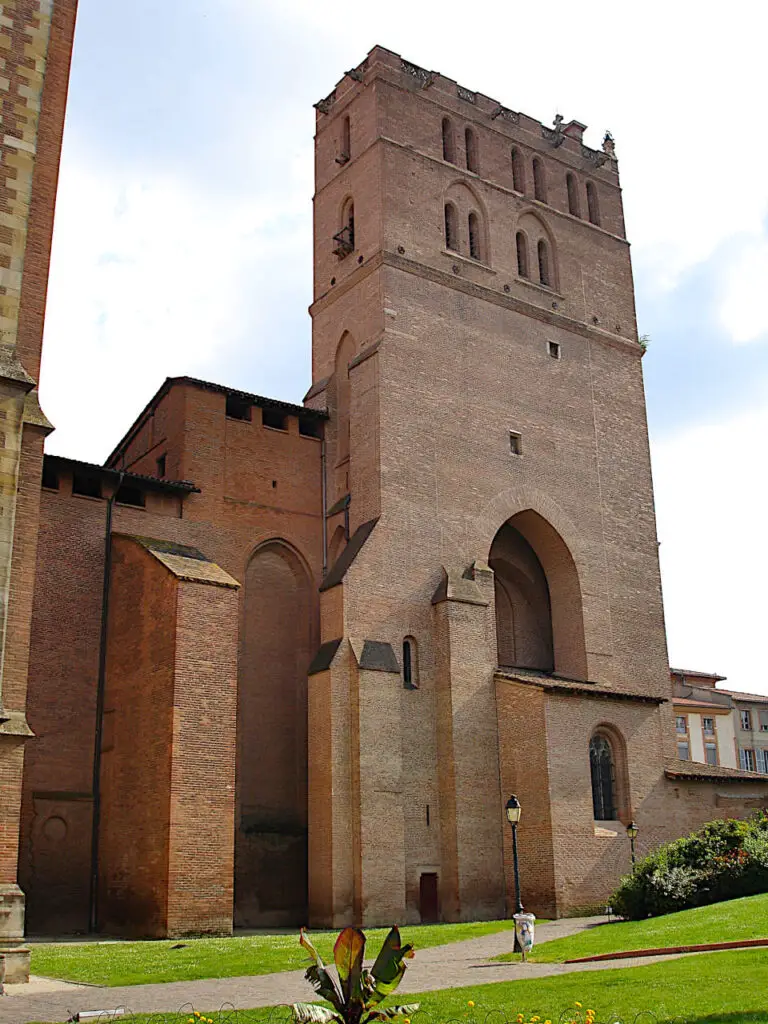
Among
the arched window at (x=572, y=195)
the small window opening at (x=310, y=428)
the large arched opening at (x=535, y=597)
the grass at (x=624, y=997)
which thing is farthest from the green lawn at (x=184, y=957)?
the arched window at (x=572, y=195)

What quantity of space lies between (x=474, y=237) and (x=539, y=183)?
12.7 ft

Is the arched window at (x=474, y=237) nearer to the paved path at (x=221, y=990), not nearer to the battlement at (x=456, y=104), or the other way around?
the battlement at (x=456, y=104)

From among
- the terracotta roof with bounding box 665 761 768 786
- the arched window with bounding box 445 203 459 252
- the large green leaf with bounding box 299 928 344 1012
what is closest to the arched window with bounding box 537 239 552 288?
the arched window with bounding box 445 203 459 252

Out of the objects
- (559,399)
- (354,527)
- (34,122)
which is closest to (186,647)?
(354,527)

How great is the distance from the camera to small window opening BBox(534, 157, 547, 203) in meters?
34.1

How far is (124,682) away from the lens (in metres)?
23.9

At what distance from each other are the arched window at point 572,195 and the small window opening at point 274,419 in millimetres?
12571

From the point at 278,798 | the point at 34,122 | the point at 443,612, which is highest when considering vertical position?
the point at 34,122

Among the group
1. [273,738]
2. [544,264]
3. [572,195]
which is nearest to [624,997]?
[273,738]

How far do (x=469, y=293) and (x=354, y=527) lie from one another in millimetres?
7977

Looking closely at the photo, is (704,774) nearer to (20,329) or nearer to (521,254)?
(521,254)

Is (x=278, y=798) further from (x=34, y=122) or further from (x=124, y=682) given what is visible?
(x=34, y=122)

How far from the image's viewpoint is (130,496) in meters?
26.1

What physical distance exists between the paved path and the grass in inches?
41.8
